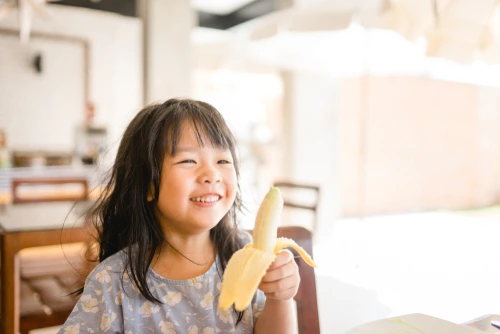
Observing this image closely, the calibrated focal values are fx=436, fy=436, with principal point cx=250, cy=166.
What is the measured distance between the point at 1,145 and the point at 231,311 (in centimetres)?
444

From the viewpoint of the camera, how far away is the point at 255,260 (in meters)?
0.62

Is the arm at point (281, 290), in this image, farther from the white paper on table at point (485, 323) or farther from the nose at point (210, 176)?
the white paper on table at point (485, 323)

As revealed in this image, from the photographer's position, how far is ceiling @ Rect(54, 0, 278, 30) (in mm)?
5535

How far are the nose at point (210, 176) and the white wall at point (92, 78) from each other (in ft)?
14.6

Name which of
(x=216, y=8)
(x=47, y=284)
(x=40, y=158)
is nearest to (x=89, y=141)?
(x=40, y=158)

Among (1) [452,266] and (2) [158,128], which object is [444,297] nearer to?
(1) [452,266]

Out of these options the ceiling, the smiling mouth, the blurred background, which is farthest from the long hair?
the ceiling

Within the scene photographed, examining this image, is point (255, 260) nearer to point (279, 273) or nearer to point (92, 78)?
point (279, 273)

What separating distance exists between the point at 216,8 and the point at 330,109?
7.85 ft

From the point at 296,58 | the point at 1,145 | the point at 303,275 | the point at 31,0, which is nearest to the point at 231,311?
the point at 303,275

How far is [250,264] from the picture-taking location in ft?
2.00

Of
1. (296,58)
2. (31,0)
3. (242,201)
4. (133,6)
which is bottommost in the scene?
(242,201)

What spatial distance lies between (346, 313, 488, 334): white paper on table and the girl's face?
337mm

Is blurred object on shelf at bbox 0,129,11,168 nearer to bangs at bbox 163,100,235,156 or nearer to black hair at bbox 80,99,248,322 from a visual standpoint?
black hair at bbox 80,99,248,322
